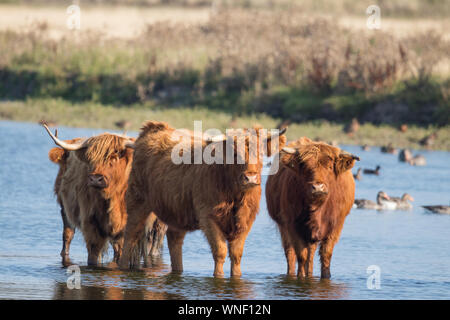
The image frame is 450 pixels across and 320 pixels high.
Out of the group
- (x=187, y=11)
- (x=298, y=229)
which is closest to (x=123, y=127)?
(x=298, y=229)

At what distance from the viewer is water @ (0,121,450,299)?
298 inches

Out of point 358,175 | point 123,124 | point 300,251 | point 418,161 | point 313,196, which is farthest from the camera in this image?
point 123,124

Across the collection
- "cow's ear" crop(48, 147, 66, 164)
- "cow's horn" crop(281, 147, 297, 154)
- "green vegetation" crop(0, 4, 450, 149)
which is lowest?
"cow's ear" crop(48, 147, 66, 164)

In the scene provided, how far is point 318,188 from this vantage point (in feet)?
24.5

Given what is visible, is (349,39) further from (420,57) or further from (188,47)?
(188,47)

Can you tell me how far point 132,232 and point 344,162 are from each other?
205 cm

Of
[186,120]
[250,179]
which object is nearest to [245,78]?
[186,120]

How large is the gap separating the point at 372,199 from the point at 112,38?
1578 cm

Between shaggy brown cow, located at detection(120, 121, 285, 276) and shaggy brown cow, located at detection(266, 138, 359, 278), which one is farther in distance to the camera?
shaggy brown cow, located at detection(266, 138, 359, 278)

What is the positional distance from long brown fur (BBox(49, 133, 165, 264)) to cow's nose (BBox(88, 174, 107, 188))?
0.09 metres

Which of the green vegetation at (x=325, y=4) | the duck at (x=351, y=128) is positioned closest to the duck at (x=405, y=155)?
the duck at (x=351, y=128)

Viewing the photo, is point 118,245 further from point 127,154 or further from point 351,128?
point 351,128

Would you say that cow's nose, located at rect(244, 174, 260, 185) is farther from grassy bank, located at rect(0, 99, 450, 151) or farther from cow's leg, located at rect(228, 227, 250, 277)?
grassy bank, located at rect(0, 99, 450, 151)

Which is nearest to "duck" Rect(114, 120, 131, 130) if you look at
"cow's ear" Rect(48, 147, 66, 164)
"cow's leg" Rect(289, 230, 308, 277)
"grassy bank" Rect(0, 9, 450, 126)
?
"grassy bank" Rect(0, 9, 450, 126)
